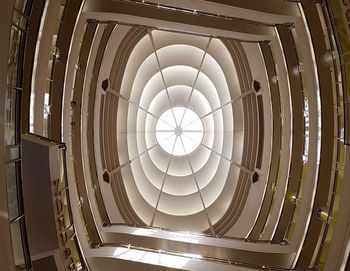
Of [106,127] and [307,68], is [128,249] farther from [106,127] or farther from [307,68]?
[307,68]

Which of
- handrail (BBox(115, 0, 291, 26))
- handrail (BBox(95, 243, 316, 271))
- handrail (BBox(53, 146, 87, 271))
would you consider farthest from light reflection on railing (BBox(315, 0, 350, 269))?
handrail (BBox(53, 146, 87, 271))

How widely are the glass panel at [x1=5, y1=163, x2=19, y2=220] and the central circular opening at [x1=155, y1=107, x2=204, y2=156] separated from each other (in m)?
9.52

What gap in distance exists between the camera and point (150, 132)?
45.4 feet

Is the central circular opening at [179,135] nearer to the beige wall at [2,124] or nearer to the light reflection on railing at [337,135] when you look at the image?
the light reflection on railing at [337,135]

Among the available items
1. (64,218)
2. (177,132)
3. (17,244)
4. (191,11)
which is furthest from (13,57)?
(177,132)

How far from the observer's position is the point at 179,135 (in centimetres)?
1373

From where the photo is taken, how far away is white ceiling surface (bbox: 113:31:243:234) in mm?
11711

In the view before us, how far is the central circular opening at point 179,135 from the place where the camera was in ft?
45.5

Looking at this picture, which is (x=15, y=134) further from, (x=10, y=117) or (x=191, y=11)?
(x=191, y=11)

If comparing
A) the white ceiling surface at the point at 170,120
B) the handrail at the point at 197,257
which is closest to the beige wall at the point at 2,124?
the handrail at the point at 197,257

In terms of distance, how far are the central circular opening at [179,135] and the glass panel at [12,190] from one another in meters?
9.52

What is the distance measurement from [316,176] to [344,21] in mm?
3173

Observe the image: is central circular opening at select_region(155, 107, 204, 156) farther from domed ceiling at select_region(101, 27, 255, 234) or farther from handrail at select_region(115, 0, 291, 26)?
handrail at select_region(115, 0, 291, 26)

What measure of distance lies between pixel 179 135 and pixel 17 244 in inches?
379
